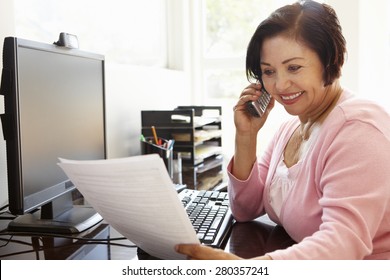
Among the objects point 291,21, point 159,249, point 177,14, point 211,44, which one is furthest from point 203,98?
point 159,249

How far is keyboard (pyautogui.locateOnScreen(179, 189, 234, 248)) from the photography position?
0.82m

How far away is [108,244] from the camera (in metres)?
0.86

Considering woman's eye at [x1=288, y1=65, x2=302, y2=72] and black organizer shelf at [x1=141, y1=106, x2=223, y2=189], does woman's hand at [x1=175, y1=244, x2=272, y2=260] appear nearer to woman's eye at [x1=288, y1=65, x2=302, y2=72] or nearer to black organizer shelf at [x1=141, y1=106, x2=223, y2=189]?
woman's eye at [x1=288, y1=65, x2=302, y2=72]

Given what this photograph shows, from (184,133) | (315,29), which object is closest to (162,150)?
(184,133)

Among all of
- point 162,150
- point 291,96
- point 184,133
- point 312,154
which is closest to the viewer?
point 312,154

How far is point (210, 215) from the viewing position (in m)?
0.95

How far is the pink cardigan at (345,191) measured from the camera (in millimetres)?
633

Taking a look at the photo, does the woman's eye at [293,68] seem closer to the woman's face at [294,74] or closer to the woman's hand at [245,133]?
the woman's face at [294,74]

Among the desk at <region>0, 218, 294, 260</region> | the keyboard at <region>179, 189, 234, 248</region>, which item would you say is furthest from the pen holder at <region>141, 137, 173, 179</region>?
the desk at <region>0, 218, 294, 260</region>

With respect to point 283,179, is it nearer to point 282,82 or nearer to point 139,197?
point 282,82

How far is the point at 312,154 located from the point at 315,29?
0.27 meters
